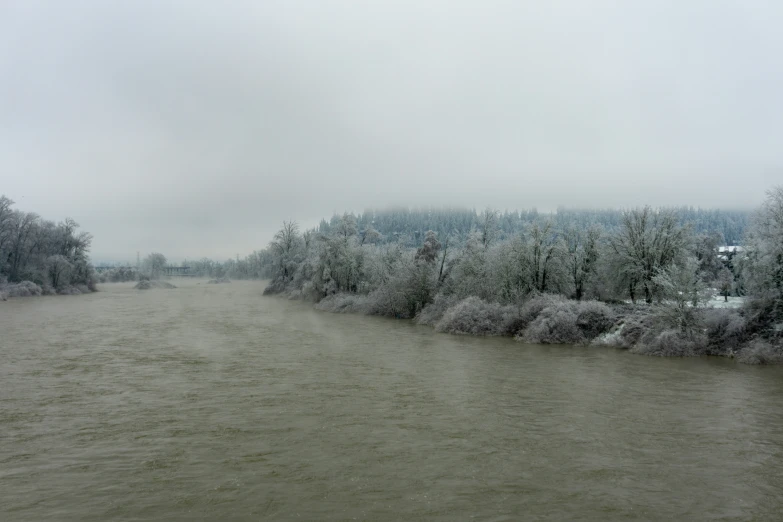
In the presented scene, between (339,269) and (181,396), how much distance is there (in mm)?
49978

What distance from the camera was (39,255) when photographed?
85.0m

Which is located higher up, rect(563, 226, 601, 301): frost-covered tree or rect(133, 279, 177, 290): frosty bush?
rect(563, 226, 601, 301): frost-covered tree

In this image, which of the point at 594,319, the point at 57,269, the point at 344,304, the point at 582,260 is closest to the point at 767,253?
the point at 594,319

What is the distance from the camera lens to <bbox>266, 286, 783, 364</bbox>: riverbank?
3038 centimetres

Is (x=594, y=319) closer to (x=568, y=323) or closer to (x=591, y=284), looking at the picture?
(x=568, y=323)

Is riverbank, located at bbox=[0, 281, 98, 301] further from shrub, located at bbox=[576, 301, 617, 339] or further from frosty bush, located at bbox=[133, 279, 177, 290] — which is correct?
shrub, located at bbox=[576, 301, 617, 339]

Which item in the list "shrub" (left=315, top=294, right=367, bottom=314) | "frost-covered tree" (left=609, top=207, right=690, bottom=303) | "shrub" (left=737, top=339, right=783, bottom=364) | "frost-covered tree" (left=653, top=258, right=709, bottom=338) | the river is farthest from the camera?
"shrub" (left=315, top=294, right=367, bottom=314)

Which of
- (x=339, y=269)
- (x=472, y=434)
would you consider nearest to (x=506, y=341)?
(x=472, y=434)

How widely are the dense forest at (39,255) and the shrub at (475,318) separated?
7191cm

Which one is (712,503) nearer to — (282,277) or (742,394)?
(742,394)

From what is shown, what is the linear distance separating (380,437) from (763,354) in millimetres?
26026

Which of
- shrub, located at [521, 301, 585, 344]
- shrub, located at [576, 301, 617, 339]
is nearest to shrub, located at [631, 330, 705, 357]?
shrub, located at [576, 301, 617, 339]

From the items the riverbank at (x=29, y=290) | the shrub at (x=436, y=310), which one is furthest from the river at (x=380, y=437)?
the riverbank at (x=29, y=290)

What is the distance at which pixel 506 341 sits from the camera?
36.9m
